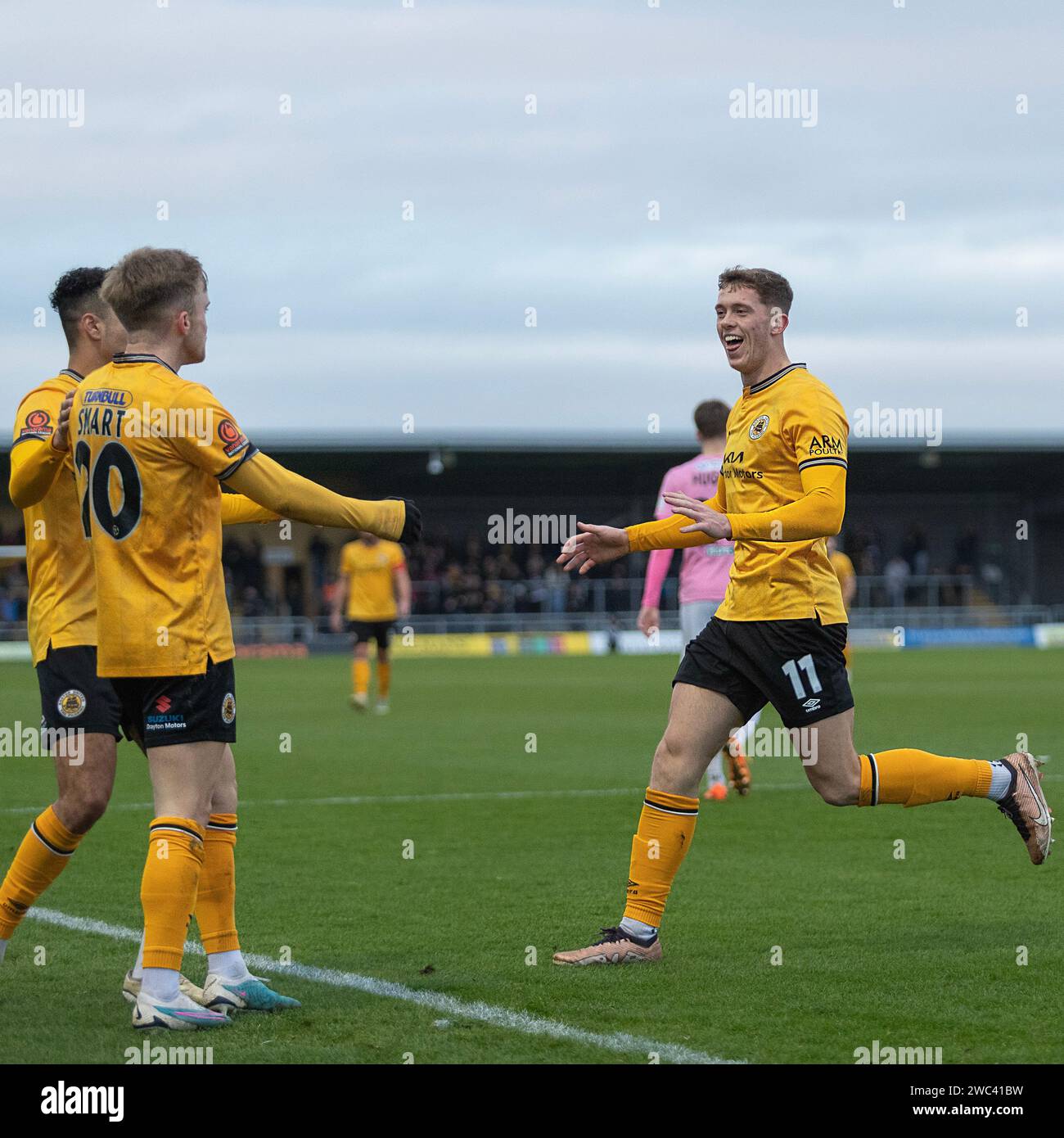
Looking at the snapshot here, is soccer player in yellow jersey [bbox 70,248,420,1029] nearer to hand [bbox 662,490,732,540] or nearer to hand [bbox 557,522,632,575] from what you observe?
hand [bbox 662,490,732,540]

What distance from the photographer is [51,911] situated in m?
6.74

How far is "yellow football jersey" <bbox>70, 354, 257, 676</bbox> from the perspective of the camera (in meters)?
4.71

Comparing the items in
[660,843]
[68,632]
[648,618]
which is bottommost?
[660,843]

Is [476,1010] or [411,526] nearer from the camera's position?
[411,526]

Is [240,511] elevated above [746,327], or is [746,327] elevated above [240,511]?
[746,327]

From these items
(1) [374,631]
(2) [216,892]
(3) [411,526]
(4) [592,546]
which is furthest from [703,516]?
(1) [374,631]

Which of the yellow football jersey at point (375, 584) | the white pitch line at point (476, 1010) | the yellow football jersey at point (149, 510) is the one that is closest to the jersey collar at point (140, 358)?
the yellow football jersey at point (149, 510)

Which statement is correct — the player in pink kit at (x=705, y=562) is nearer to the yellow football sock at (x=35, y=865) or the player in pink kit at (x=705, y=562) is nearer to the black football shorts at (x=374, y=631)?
the yellow football sock at (x=35, y=865)

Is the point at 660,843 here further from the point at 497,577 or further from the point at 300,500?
the point at 497,577

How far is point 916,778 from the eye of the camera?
6078 mm

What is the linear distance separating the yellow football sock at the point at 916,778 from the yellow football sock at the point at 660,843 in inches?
24.6

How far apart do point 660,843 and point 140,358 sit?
96.7 inches

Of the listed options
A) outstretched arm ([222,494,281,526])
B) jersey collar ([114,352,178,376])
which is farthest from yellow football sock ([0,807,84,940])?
jersey collar ([114,352,178,376])

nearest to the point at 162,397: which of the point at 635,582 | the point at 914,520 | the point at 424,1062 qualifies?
the point at 424,1062
